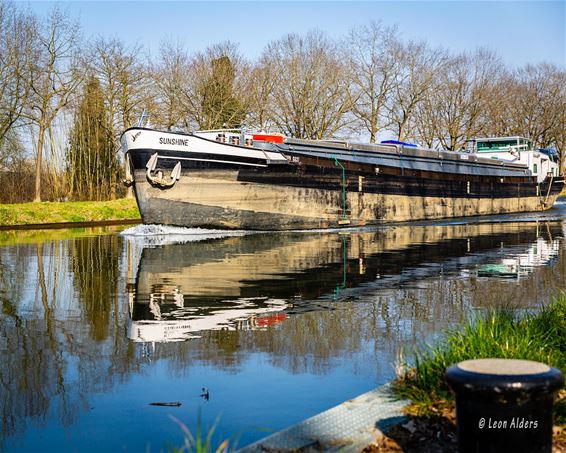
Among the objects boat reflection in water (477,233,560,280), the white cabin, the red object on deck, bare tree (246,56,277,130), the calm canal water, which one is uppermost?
bare tree (246,56,277,130)

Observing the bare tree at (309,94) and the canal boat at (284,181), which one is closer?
the canal boat at (284,181)

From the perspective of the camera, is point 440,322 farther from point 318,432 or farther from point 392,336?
point 318,432

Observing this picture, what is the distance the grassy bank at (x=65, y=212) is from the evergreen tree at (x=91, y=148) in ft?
12.2

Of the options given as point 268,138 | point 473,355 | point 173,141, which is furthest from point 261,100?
point 473,355

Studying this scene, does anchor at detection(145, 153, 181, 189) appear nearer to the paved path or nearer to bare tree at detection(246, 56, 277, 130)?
the paved path

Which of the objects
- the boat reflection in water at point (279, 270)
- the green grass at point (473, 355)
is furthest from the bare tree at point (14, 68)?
the green grass at point (473, 355)

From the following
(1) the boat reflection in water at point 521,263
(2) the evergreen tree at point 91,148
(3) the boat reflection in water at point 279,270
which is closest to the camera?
(3) the boat reflection in water at point 279,270

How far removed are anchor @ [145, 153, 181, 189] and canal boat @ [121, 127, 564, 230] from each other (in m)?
0.03

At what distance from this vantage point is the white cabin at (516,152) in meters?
42.8

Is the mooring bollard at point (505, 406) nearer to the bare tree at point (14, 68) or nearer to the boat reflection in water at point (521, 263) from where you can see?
the boat reflection in water at point (521, 263)

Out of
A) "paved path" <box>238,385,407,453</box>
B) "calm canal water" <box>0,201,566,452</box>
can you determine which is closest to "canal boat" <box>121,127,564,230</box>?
"calm canal water" <box>0,201,566,452</box>

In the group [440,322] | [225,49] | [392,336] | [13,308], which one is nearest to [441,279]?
[440,322]

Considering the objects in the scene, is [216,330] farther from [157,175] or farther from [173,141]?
[173,141]

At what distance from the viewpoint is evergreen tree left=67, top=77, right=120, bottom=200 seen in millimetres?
42344
